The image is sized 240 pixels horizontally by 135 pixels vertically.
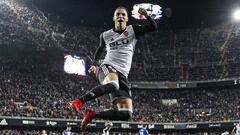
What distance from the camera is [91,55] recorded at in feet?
180

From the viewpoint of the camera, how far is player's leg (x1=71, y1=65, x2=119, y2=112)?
675 cm

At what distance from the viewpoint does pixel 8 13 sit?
153 ft

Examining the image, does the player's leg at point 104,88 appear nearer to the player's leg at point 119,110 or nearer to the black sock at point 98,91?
the black sock at point 98,91

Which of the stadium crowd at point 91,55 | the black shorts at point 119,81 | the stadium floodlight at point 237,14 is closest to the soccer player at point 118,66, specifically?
the black shorts at point 119,81

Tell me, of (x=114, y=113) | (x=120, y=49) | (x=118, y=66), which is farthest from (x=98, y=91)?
(x=120, y=49)

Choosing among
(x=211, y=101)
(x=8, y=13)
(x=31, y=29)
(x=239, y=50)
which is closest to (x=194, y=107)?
(x=211, y=101)

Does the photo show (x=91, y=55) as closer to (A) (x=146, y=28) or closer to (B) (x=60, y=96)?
(B) (x=60, y=96)

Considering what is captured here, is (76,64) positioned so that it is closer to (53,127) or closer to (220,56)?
(53,127)

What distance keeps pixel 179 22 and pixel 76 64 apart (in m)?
20.8

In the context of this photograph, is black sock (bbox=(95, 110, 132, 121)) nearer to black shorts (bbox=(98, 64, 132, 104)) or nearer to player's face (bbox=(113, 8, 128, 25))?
black shorts (bbox=(98, 64, 132, 104))

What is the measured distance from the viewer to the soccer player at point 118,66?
7117mm

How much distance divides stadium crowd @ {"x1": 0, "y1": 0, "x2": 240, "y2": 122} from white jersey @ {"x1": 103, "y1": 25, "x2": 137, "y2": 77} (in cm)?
3179

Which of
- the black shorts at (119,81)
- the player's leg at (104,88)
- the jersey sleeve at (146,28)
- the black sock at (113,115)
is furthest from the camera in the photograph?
the jersey sleeve at (146,28)

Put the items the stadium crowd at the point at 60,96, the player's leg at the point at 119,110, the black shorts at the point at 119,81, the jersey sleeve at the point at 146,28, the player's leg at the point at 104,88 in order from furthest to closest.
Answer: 1. the stadium crowd at the point at 60,96
2. the jersey sleeve at the point at 146,28
3. the black shorts at the point at 119,81
4. the player's leg at the point at 119,110
5. the player's leg at the point at 104,88
